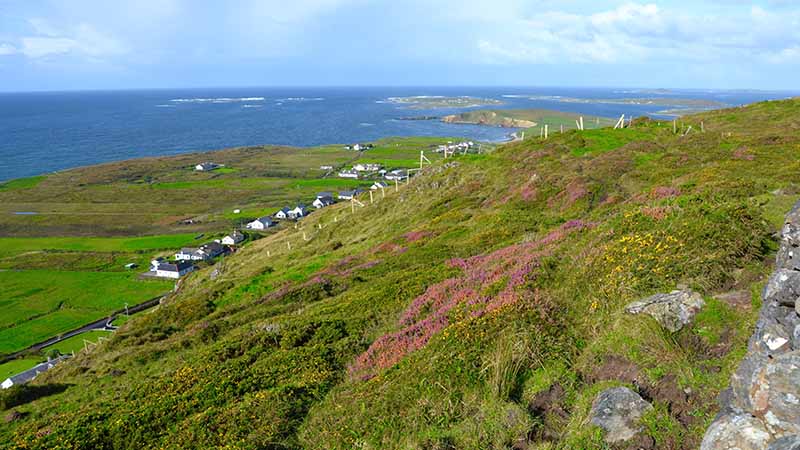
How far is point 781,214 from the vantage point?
51.1 ft

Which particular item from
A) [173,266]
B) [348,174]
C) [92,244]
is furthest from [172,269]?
[348,174]

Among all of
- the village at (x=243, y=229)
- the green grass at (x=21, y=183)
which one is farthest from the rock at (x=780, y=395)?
the green grass at (x=21, y=183)

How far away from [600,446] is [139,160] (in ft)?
650

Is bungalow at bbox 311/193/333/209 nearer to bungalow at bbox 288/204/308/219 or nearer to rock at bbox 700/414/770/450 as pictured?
bungalow at bbox 288/204/308/219

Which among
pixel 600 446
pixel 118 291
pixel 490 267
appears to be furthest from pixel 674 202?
pixel 118 291

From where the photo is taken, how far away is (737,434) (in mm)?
6695

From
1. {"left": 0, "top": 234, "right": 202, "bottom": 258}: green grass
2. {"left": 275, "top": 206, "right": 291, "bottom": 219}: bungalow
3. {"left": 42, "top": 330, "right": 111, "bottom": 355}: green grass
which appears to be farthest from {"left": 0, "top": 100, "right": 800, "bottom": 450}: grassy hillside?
{"left": 275, "top": 206, "right": 291, "bottom": 219}: bungalow

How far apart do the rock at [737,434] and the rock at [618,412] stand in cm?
133

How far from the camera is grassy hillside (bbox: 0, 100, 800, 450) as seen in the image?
9.77 metres

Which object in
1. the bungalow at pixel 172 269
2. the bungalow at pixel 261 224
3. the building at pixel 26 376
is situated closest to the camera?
the building at pixel 26 376

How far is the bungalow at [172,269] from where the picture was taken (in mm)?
77887

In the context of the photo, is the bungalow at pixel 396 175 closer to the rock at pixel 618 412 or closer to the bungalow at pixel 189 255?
the bungalow at pixel 189 255

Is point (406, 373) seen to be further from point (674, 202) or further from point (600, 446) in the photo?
point (674, 202)

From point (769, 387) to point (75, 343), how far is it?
66.4m
